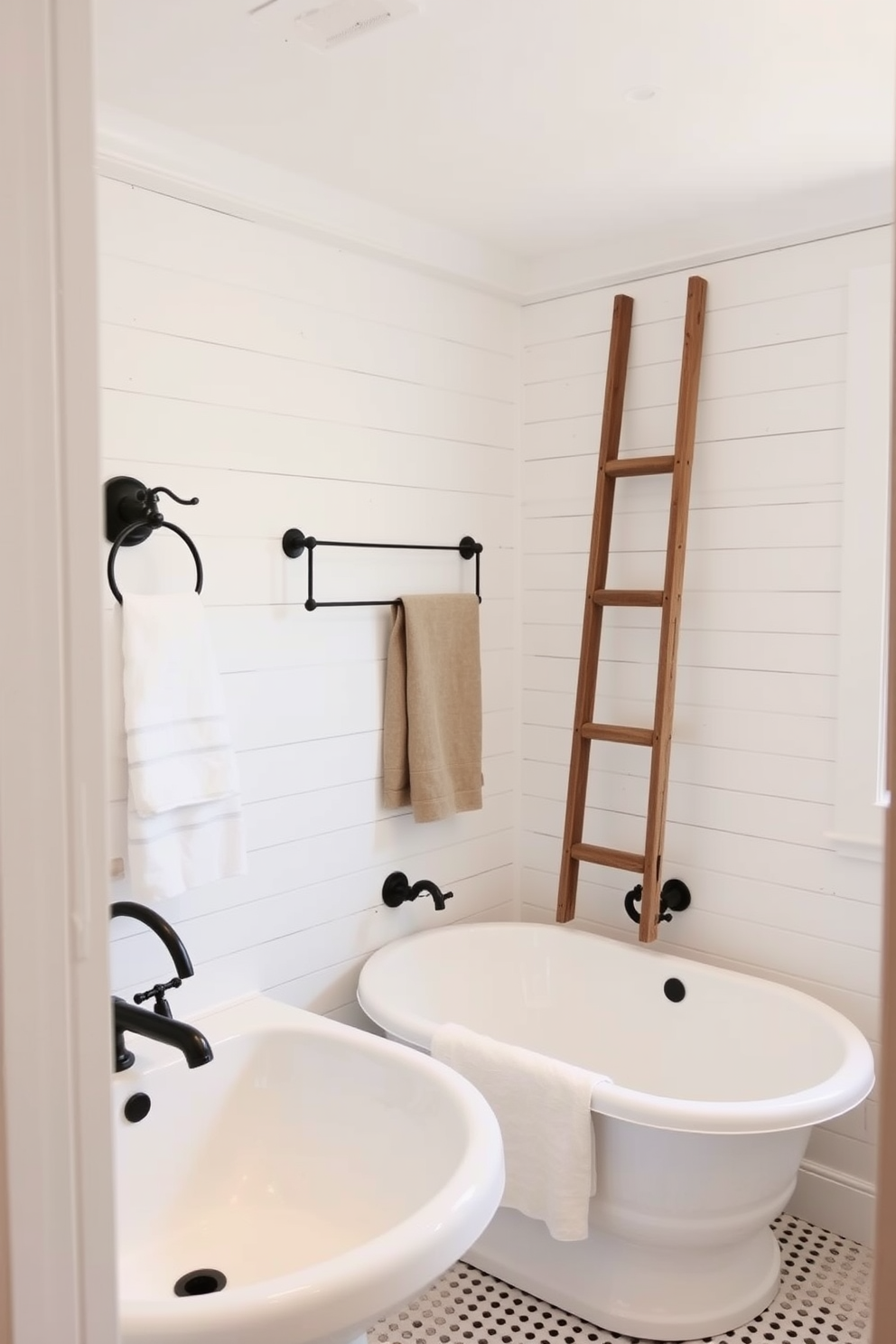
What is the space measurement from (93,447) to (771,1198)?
6.80 feet

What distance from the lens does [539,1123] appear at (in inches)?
84.7

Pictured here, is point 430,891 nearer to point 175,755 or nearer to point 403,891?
point 403,891

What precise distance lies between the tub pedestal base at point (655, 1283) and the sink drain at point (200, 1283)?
31.0 inches

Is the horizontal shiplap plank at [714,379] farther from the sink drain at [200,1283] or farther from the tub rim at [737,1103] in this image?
the sink drain at [200,1283]

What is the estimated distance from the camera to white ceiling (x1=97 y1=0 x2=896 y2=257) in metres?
1.75

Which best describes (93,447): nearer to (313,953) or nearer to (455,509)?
(313,953)

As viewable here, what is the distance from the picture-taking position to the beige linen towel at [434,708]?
2729mm

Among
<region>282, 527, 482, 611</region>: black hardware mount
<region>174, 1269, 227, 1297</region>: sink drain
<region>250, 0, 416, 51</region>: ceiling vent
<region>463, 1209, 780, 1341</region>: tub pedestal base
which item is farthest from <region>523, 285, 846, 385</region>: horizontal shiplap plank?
<region>174, 1269, 227, 1297</region>: sink drain

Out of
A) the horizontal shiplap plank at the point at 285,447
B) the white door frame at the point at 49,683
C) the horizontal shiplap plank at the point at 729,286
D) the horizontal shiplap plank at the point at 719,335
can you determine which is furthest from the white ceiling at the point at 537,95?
the white door frame at the point at 49,683

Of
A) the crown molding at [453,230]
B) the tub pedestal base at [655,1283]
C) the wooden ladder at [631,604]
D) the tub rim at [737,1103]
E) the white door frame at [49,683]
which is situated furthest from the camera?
the wooden ladder at [631,604]

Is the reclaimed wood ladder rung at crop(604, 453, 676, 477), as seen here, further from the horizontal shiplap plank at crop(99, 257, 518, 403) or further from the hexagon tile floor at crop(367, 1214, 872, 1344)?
the hexagon tile floor at crop(367, 1214, 872, 1344)

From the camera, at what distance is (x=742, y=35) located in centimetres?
179

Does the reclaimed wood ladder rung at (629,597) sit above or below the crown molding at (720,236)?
below

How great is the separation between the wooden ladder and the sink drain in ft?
4.18
